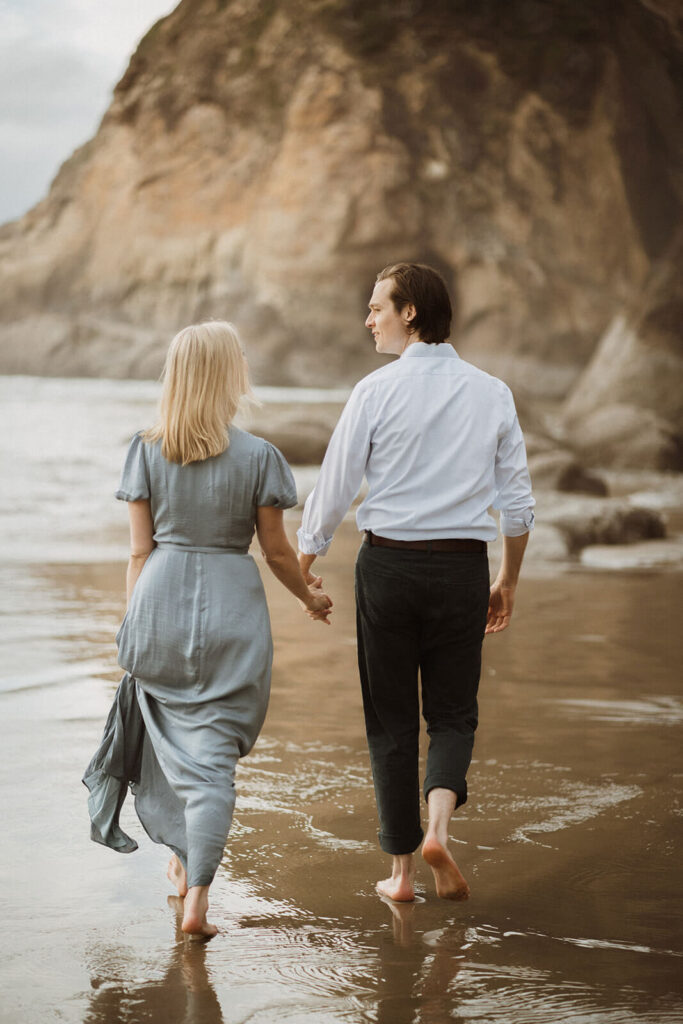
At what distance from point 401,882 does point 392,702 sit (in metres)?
0.42

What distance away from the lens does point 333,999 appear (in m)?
2.51

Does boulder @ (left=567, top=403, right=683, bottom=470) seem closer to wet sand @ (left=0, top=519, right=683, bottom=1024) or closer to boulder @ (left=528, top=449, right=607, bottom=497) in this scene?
boulder @ (left=528, top=449, right=607, bottom=497)

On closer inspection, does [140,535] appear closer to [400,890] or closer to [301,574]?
[301,574]

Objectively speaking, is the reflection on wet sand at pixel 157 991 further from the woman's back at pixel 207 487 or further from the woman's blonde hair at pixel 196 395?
the woman's blonde hair at pixel 196 395

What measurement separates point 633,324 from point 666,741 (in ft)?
56.9

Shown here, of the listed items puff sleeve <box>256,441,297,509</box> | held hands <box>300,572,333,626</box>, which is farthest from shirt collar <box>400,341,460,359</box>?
held hands <box>300,572,333,626</box>

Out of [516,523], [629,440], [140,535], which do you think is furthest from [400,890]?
[629,440]

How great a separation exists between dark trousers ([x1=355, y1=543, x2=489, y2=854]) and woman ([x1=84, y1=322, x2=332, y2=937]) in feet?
0.81

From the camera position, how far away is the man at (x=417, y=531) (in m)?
3.00

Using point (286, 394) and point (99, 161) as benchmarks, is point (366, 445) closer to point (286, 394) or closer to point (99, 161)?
point (286, 394)

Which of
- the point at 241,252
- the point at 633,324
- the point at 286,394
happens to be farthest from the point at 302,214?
the point at 633,324

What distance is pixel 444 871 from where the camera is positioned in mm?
2957

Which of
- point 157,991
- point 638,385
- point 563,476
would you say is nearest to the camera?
point 157,991

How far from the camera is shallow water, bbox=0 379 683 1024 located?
8.31ft
